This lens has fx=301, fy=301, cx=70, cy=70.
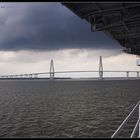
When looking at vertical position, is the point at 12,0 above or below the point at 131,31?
below

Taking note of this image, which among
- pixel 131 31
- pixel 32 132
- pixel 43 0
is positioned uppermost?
pixel 131 31

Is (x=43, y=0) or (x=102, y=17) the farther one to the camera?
(x=102, y=17)

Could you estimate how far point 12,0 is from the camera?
729cm

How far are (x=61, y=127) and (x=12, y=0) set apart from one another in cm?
2955

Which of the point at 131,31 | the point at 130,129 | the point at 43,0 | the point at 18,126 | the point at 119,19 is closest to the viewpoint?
the point at 43,0

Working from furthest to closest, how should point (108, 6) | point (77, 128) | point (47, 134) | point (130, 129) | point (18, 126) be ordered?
point (18, 126) → point (77, 128) → point (47, 134) → point (130, 129) → point (108, 6)

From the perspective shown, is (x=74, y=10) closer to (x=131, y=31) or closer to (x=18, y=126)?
(x=131, y=31)

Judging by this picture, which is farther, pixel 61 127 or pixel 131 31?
pixel 61 127

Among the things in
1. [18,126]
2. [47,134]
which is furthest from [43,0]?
[18,126]

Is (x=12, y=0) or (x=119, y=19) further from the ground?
(x=119, y=19)

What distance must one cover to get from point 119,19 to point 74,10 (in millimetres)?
3491

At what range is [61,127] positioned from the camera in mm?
35594

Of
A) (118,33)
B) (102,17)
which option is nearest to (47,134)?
(118,33)

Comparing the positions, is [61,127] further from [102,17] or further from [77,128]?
[102,17]
